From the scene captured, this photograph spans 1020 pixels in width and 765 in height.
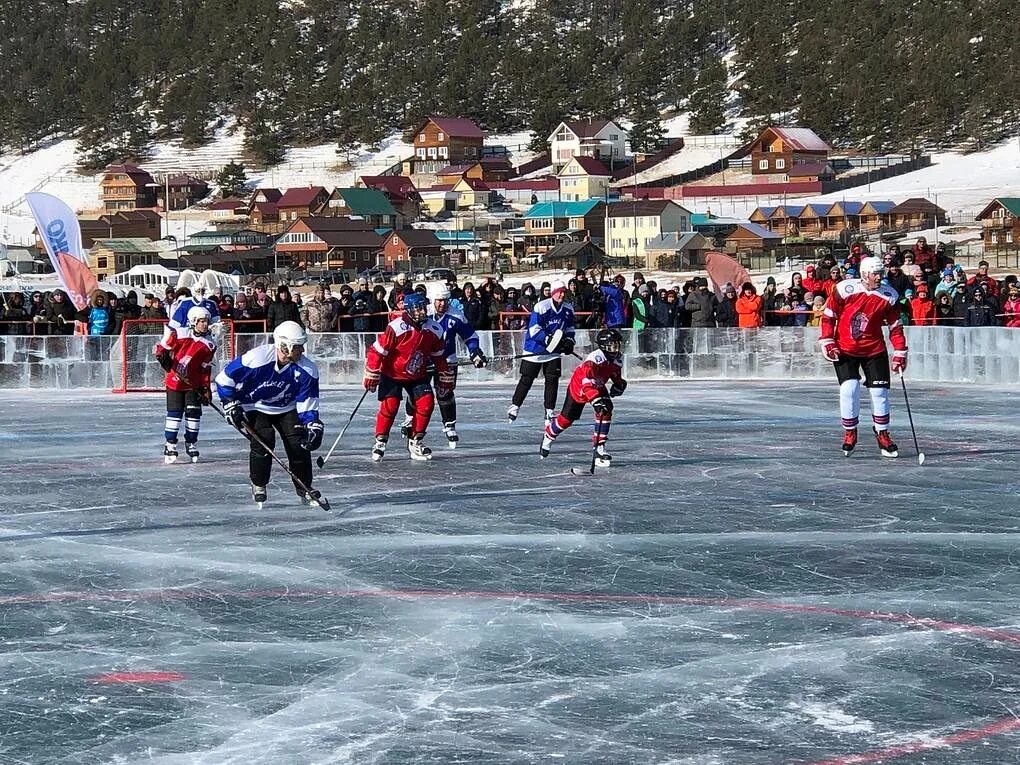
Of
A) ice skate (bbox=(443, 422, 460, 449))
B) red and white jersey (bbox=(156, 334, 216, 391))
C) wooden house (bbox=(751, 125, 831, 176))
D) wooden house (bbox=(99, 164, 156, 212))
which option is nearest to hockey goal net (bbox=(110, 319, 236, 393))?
ice skate (bbox=(443, 422, 460, 449))

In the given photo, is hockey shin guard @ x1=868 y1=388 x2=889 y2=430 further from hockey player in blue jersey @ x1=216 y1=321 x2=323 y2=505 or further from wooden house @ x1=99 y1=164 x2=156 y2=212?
wooden house @ x1=99 y1=164 x2=156 y2=212

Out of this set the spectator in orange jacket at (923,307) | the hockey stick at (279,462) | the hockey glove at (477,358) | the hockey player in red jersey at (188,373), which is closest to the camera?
the hockey stick at (279,462)

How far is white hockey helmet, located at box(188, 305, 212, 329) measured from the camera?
1361cm

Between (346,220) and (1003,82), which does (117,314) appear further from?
(1003,82)

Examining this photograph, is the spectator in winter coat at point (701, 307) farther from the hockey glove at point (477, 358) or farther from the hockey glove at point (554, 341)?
the hockey glove at point (477, 358)

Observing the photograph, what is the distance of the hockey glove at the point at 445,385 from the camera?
1493cm

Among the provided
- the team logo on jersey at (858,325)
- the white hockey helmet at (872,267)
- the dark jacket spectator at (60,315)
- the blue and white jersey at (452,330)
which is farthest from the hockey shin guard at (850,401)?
the dark jacket spectator at (60,315)

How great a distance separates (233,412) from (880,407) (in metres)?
6.14

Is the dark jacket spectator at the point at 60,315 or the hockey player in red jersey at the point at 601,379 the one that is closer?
the hockey player in red jersey at the point at 601,379

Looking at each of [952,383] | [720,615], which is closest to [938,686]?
[720,615]

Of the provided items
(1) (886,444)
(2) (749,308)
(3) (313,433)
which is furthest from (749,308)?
(3) (313,433)

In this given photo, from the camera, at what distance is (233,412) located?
10578mm

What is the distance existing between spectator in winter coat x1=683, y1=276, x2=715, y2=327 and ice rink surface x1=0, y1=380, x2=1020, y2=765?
9.35 metres

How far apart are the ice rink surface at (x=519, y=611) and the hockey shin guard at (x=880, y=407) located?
16.0 inches
